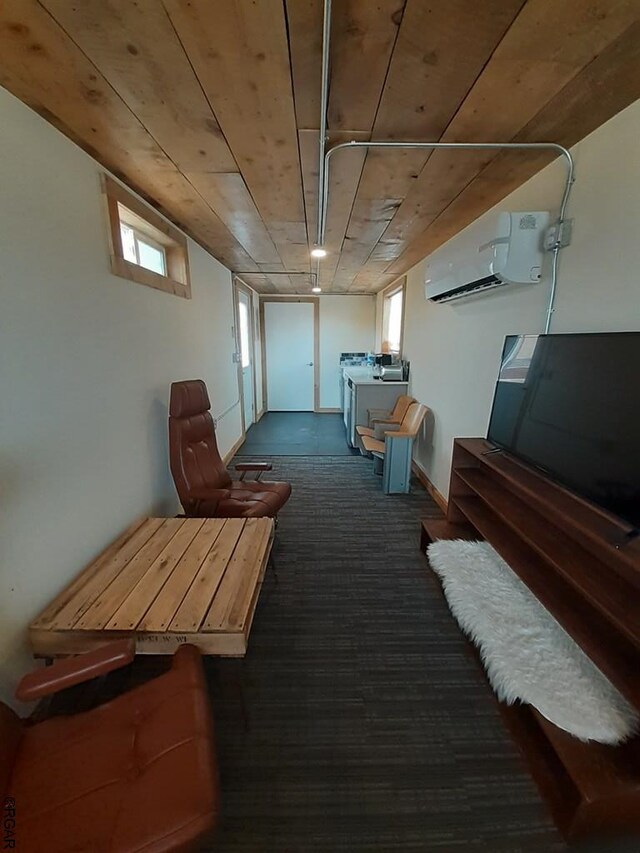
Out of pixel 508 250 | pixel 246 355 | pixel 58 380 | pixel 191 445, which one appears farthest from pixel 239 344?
pixel 508 250

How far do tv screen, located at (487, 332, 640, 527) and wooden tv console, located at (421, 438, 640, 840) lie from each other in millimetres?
90

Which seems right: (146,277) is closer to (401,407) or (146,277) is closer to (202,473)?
(202,473)

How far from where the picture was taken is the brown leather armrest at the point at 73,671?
0.97 metres

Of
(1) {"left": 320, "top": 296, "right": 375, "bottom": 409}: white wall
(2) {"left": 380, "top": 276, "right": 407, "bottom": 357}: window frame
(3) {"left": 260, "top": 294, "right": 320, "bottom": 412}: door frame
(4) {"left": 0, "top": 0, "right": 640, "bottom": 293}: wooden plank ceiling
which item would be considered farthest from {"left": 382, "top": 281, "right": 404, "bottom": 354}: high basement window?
(4) {"left": 0, "top": 0, "right": 640, "bottom": 293}: wooden plank ceiling

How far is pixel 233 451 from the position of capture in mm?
4391

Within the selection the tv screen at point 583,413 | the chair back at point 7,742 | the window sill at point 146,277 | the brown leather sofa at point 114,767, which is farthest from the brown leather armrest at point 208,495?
the tv screen at point 583,413

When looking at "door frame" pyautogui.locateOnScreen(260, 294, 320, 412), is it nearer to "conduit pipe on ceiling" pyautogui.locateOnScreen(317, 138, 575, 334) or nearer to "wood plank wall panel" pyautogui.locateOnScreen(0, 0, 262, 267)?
"wood plank wall panel" pyautogui.locateOnScreen(0, 0, 262, 267)

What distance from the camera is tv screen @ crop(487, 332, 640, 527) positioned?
1127 millimetres

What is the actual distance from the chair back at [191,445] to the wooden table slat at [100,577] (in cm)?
34

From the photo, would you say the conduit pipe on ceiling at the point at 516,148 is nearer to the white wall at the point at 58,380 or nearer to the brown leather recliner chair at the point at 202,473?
the white wall at the point at 58,380

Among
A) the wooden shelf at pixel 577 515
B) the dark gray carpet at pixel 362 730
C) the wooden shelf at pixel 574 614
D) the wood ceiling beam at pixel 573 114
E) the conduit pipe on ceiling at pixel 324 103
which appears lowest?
the dark gray carpet at pixel 362 730

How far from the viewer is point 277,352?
654cm

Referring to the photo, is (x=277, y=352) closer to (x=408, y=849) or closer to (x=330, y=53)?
(x=330, y=53)

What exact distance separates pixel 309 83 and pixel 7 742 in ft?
7.00
